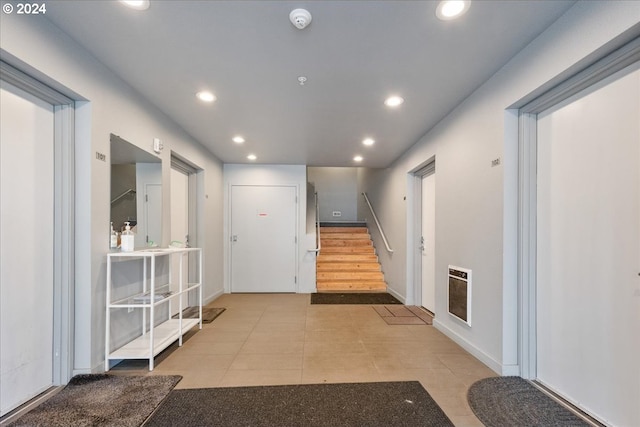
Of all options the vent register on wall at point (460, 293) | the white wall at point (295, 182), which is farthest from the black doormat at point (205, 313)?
the vent register on wall at point (460, 293)

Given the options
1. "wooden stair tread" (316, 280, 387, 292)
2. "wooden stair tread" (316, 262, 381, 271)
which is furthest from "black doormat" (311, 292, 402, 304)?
"wooden stair tread" (316, 262, 381, 271)

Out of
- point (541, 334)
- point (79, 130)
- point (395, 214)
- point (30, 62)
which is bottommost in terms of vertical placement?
point (541, 334)

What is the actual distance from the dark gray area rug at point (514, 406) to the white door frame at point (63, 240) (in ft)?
9.34

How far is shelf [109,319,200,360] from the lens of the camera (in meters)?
2.42

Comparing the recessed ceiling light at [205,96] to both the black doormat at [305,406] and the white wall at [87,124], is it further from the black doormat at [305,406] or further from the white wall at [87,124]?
the black doormat at [305,406]

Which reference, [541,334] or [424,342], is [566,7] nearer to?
[541,334]

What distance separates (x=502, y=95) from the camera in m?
2.39

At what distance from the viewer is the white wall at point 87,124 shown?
70.9 inches

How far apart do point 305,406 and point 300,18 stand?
242 centimetres

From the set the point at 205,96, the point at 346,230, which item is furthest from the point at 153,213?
the point at 346,230

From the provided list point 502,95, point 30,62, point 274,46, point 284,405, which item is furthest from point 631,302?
point 30,62

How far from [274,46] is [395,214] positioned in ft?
12.6

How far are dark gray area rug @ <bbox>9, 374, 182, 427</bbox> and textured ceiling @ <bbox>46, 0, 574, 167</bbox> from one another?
240 cm

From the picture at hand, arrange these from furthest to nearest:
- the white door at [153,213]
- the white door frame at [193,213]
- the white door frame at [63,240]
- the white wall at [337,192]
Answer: the white wall at [337,192] → the white door frame at [193,213] → the white door at [153,213] → the white door frame at [63,240]
